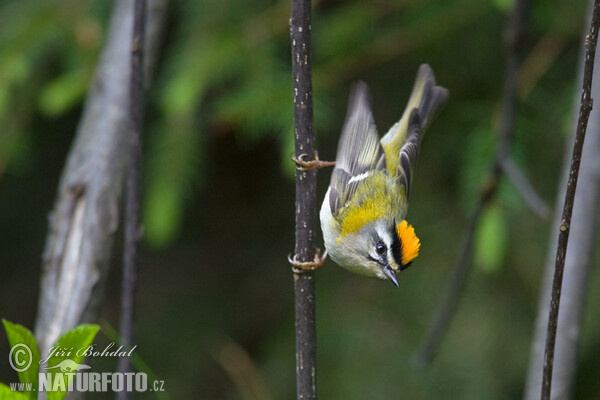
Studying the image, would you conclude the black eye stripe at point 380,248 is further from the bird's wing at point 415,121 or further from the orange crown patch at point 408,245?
the bird's wing at point 415,121

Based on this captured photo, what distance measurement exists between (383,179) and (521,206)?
0.64m

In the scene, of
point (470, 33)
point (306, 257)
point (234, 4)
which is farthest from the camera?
point (470, 33)

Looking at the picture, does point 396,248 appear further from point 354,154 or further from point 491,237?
point 354,154

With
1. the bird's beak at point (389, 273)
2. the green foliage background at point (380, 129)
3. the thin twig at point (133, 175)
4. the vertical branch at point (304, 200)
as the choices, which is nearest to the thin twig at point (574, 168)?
the vertical branch at point (304, 200)

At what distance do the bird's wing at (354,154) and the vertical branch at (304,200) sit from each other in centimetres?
101

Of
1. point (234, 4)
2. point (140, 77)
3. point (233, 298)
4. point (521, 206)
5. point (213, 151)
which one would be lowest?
point (233, 298)

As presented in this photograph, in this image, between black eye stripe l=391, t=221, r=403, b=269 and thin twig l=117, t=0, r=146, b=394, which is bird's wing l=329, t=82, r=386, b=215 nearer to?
black eye stripe l=391, t=221, r=403, b=269

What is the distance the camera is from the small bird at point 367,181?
2066mm

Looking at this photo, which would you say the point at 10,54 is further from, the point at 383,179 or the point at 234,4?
the point at 383,179

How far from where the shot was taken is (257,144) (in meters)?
3.44

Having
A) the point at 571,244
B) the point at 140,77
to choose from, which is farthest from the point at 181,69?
the point at 571,244

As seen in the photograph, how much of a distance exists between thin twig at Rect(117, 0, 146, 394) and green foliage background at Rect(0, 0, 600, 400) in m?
0.84

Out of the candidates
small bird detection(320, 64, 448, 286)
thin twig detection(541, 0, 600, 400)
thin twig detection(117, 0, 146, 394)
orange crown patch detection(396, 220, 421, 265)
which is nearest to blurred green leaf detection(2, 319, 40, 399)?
thin twig detection(117, 0, 146, 394)

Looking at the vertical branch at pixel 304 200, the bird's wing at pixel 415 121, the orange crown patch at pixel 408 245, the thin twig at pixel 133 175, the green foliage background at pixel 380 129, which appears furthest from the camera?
the green foliage background at pixel 380 129
